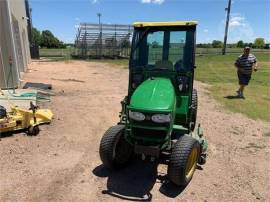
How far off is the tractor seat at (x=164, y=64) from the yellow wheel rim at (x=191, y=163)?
149 centimetres

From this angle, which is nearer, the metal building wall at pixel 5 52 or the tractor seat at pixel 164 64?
the tractor seat at pixel 164 64

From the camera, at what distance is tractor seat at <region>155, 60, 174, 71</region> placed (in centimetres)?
592

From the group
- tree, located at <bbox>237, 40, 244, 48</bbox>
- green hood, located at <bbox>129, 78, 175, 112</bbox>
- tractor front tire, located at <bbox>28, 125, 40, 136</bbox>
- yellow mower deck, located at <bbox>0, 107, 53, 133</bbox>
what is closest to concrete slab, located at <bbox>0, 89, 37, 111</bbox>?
yellow mower deck, located at <bbox>0, 107, 53, 133</bbox>

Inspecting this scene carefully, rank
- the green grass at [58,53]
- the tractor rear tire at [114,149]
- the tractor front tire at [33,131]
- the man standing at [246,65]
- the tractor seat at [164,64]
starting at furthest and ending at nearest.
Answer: the green grass at [58,53]
the man standing at [246,65]
the tractor front tire at [33,131]
the tractor seat at [164,64]
the tractor rear tire at [114,149]

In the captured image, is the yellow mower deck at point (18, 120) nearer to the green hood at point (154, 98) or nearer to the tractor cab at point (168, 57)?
the tractor cab at point (168, 57)

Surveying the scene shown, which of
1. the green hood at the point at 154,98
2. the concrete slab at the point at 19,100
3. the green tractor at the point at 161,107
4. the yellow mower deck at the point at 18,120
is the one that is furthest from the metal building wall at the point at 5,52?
the green hood at the point at 154,98

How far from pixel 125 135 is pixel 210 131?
10.7ft

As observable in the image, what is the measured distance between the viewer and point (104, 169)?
561cm

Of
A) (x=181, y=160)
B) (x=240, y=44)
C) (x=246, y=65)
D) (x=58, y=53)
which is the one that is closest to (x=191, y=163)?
(x=181, y=160)

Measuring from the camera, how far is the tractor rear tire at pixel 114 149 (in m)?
5.24

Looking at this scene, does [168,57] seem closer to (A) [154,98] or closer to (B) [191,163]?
(A) [154,98]

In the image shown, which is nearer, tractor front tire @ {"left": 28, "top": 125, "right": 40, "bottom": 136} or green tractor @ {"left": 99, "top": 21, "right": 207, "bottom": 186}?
green tractor @ {"left": 99, "top": 21, "right": 207, "bottom": 186}

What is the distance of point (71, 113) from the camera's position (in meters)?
8.97

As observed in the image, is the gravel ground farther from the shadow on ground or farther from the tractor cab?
the tractor cab
